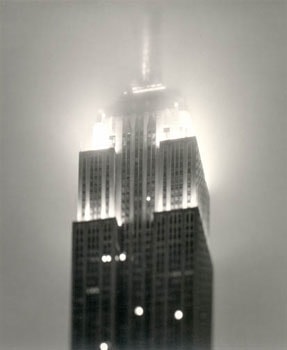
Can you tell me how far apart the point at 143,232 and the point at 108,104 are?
1.65 ft

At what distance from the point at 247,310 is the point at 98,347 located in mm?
549

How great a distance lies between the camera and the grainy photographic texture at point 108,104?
289 centimetres

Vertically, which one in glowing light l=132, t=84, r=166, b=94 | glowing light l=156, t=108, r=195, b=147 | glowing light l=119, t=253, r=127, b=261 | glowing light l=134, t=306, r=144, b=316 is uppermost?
glowing light l=132, t=84, r=166, b=94

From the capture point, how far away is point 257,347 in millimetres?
2826

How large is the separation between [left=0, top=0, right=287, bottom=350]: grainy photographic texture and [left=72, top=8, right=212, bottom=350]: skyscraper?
4 cm

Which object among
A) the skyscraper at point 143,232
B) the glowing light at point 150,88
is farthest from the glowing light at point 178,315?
the glowing light at point 150,88

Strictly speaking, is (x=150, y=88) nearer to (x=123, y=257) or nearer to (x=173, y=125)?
(x=173, y=125)

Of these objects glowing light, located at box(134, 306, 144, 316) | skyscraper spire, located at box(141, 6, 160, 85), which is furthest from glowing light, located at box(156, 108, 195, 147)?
glowing light, located at box(134, 306, 144, 316)

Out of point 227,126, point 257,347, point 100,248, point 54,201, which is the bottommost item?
point 257,347

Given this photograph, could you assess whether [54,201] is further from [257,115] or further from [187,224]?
[257,115]

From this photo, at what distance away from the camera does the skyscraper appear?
2883 mm

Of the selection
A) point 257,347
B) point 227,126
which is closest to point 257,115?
point 227,126

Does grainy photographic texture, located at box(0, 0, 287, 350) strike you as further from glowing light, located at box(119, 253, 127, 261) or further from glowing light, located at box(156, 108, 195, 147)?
glowing light, located at box(119, 253, 127, 261)

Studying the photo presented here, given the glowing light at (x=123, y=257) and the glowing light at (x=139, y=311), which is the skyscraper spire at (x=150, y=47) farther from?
the glowing light at (x=139, y=311)
